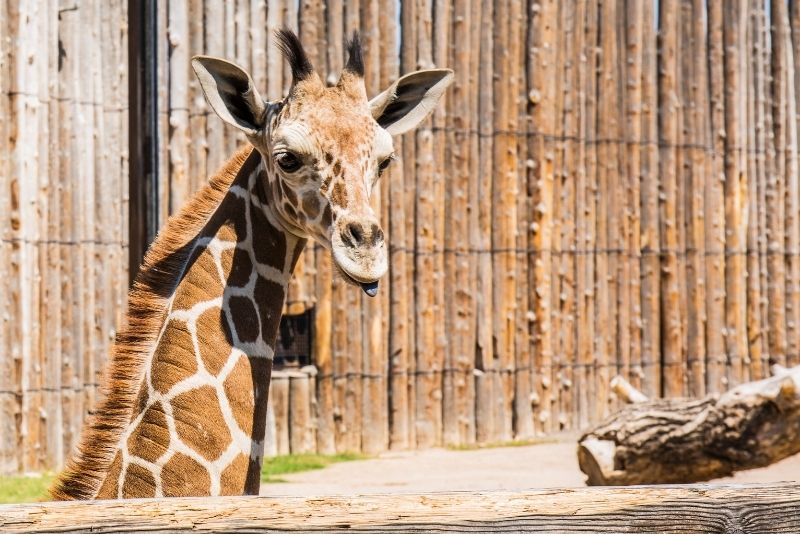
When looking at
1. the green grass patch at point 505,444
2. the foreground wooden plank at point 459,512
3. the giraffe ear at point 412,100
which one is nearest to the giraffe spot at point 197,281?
the giraffe ear at point 412,100

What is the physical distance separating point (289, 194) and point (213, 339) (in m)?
0.54

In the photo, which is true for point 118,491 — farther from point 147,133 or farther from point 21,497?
point 147,133

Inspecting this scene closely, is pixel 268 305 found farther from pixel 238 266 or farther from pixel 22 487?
pixel 22 487

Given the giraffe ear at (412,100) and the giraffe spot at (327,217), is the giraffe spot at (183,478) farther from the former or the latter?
the giraffe ear at (412,100)

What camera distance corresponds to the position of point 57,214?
351 inches

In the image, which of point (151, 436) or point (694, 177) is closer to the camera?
point (151, 436)

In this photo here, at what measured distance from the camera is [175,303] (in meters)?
3.62

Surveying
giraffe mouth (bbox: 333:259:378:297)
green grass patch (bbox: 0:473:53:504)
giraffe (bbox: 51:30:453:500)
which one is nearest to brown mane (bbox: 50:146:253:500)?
giraffe (bbox: 51:30:453:500)

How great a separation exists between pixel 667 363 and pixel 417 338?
2.78 m

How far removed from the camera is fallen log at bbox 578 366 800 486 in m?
7.66

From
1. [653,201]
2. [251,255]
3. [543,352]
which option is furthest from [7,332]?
[653,201]

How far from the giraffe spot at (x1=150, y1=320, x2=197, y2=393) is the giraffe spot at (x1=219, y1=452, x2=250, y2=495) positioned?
30 cm

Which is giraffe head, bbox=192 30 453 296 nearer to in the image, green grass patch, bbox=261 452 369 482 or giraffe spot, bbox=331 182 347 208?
giraffe spot, bbox=331 182 347 208

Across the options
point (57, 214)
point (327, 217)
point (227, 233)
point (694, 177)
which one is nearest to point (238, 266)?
point (227, 233)
